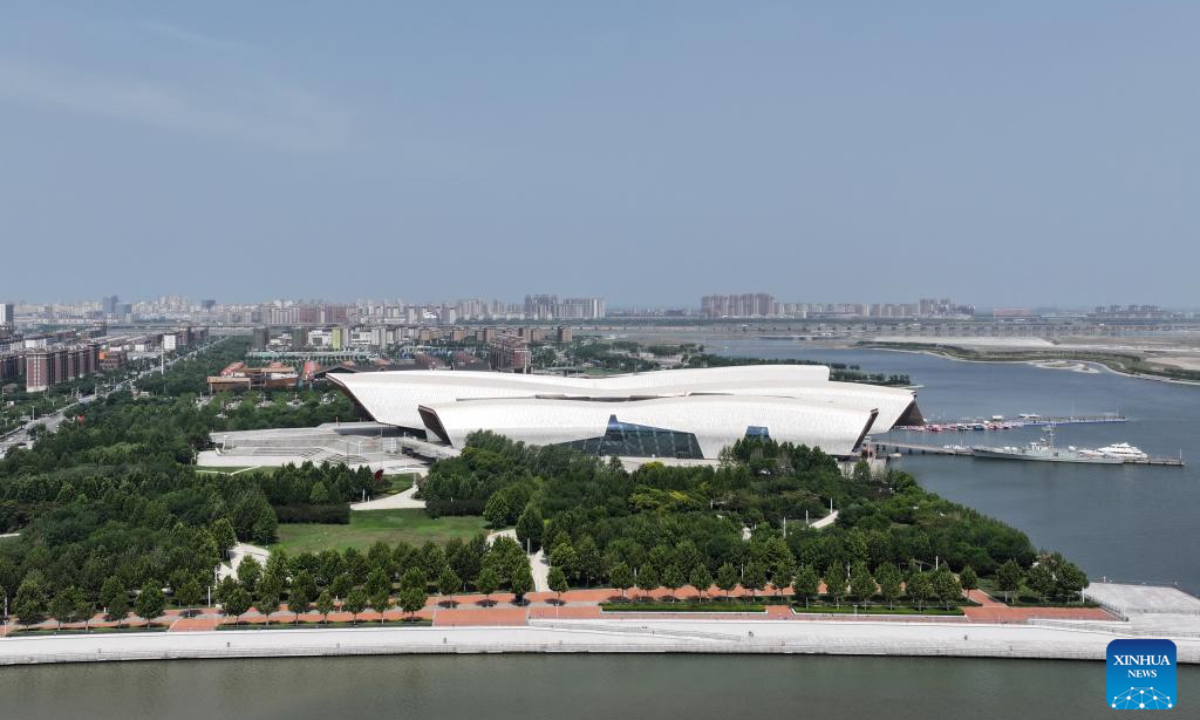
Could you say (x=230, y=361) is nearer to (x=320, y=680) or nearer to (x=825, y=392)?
(x=825, y=392)

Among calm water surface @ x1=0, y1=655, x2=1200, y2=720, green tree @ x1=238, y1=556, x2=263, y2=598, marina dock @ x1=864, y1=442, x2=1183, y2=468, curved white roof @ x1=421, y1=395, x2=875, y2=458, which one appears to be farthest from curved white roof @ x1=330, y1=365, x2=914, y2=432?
calm water surface @ x1=0, y1=655, x2=1200, y2=720

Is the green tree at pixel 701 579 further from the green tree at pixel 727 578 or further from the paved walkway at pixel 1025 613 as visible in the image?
the paved walkway at pixel 1025 613

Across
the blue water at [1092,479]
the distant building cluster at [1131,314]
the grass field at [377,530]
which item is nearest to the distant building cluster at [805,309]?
the distant building cluster at [1131,314]

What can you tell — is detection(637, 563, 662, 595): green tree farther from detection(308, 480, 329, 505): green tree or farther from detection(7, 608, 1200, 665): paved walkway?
detection(308, 480, 329, 505): green tree

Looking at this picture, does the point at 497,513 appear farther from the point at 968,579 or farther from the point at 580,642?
the point at 968,579

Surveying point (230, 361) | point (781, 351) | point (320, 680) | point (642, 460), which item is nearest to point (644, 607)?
point (320, 680)

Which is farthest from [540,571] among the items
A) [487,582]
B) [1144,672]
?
[1144,672]
